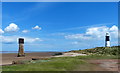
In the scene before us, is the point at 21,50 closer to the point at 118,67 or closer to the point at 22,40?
the point at 22,40

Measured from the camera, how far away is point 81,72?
16.0m

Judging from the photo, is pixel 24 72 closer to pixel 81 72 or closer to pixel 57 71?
pixel 57 71

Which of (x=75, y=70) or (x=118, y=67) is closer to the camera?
(x=75, y=70)

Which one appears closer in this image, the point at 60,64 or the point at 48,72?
the point at 48,72

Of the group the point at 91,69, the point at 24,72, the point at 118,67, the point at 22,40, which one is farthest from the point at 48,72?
the point at 22,40

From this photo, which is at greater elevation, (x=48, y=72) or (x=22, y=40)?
(x=22, y=40)

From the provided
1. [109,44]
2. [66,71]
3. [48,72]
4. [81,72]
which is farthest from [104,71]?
[109,44]

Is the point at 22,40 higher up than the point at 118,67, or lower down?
higher up

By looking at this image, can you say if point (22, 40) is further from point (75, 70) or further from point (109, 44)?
point (75, 70)

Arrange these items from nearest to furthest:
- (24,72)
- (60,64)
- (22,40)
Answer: (24,72), (60,64), (22,40)

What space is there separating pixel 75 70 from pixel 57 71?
154cm

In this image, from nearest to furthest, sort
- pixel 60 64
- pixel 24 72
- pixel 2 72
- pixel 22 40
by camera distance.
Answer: pixel 24 72 < pixel 2 72 < pixel 60 64 < pixel 22 40

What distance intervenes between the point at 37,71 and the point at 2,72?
3.05 metres

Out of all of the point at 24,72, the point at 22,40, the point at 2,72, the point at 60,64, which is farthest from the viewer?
the point at 22,40
